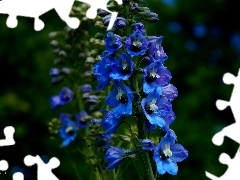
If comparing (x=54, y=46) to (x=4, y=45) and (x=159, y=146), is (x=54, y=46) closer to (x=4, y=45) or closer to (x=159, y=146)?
(x=159, y=146)

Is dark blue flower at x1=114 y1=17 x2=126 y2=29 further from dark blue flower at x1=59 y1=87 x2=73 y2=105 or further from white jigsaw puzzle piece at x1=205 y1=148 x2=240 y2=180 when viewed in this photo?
dark blue flower at x1=59 y1=87 x2=73 y2=105

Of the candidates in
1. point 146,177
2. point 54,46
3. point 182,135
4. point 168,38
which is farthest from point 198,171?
point 146,177

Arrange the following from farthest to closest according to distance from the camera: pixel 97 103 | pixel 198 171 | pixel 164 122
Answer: pixel 198 171 → pixel 97 103 → pixel 164 122

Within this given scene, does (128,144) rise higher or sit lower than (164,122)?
lower

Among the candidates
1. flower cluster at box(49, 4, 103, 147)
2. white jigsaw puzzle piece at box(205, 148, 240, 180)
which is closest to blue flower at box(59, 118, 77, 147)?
flower cluster at box(49, 4, 103, 147)

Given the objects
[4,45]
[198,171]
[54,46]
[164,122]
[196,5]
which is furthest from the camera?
[196,5]

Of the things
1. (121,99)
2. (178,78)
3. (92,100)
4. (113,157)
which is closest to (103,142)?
(113,157)

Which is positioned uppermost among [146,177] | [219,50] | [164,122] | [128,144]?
[164,122]

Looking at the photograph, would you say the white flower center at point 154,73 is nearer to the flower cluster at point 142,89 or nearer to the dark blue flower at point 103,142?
A: the flower cluster at point 142,89
